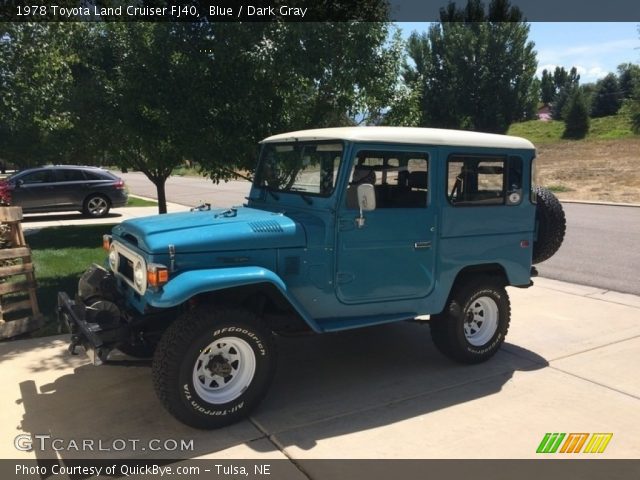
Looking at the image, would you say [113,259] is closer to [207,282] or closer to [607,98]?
[207,282]

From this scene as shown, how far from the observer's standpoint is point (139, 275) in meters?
3.92

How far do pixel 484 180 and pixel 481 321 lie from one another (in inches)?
51.0

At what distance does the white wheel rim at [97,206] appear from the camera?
52.7 ft

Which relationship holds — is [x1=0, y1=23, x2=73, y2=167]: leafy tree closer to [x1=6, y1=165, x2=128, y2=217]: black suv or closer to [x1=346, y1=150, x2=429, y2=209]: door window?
[x1=346, y1=150, x2=429, y2=209]: door window

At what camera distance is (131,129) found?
7148mm

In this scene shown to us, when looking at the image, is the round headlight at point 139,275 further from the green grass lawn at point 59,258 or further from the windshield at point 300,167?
the green grass lawn at point 59,258

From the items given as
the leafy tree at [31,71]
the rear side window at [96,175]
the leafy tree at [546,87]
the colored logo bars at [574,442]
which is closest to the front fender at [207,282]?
the colored logo bars at [574,442]

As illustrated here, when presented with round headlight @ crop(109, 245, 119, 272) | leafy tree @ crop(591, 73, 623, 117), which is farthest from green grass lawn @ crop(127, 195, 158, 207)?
leafy tree @ crop(591, 73, 623, 117)

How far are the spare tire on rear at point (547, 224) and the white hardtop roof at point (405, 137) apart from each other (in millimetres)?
668

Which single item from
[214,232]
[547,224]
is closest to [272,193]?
[214,232]

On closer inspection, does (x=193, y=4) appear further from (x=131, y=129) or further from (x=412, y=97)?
(x=412, y=97)

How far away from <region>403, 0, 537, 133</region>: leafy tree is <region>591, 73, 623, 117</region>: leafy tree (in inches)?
362

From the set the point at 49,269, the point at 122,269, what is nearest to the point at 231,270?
the point at 122,269

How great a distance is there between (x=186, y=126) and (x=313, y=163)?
2.65 metres
